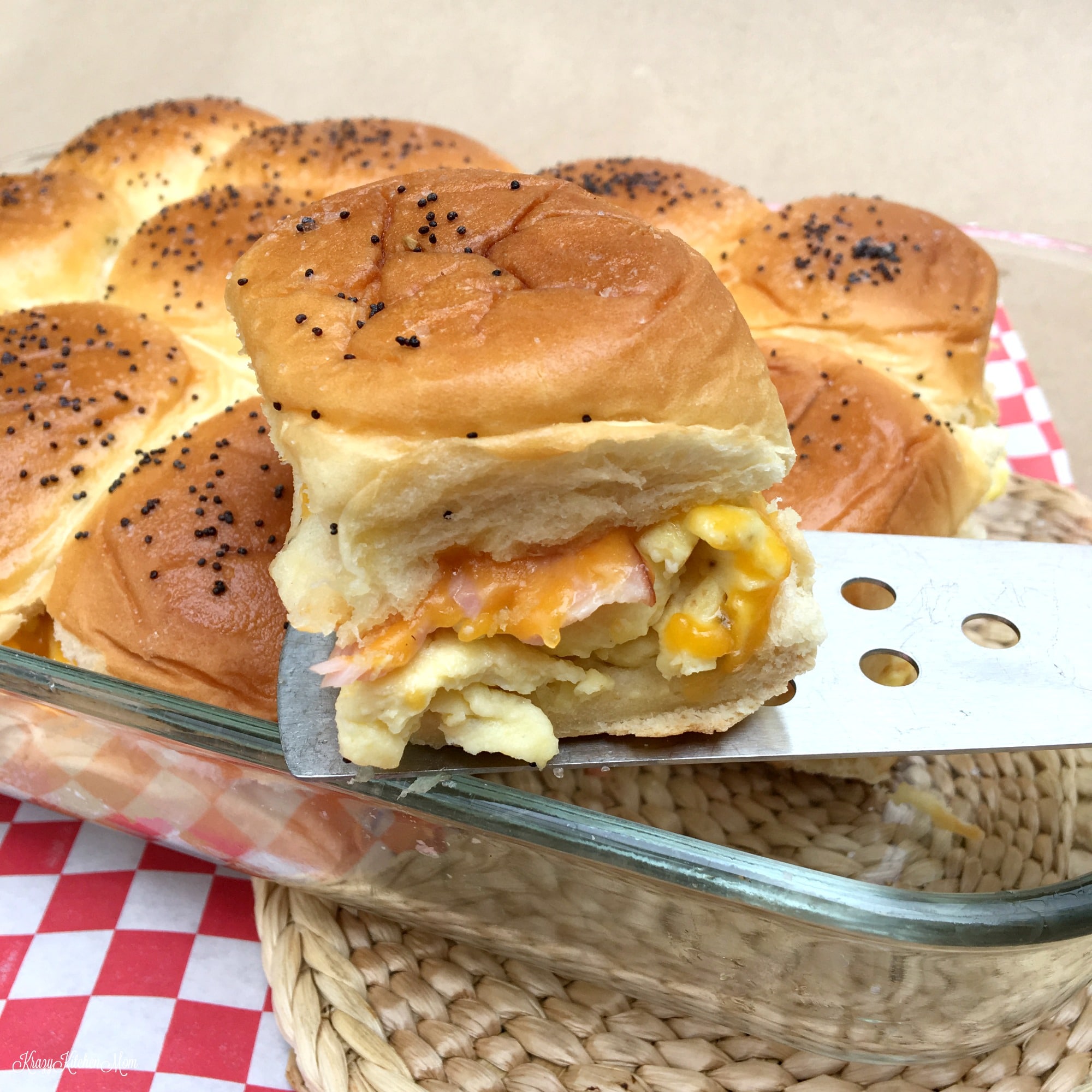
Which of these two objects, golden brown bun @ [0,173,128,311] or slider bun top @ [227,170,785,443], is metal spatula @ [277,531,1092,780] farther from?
golden brown bun @ [0,173,128,311]

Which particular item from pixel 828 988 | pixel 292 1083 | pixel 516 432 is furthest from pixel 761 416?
pixel 292 1083

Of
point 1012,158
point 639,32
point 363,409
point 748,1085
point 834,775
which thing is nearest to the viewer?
point 363,409

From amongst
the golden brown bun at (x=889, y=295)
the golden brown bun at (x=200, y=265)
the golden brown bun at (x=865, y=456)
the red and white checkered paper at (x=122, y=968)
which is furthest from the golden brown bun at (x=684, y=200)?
the red and white checkered paper at (x=122, y=968)

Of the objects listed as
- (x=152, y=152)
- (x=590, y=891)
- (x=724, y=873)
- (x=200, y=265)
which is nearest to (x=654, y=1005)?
(x=590, y=891)

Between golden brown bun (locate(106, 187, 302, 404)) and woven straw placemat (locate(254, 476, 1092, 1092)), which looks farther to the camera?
golden brown bun (locate(106, 187, 302, 404))

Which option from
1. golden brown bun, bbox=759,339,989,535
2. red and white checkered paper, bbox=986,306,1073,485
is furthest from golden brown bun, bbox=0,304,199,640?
red and white checkered paper, bbox=986,306,1073,485

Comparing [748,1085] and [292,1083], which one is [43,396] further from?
[748,1085]
